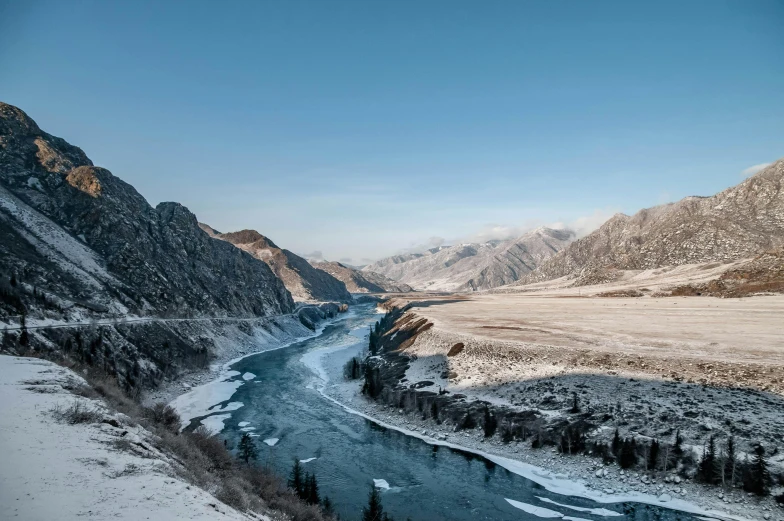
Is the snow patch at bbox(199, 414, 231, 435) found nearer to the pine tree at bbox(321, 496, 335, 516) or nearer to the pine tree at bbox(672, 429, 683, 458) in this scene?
the pine tree at bbox(321, 496, 335, 516)

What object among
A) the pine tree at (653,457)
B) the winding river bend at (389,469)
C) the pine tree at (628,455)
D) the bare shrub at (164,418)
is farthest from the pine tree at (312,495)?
the pine tree at (653,457)

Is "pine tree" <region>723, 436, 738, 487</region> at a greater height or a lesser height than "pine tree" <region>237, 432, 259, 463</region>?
greater

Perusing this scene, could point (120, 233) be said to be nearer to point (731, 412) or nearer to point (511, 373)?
point (511, 373)

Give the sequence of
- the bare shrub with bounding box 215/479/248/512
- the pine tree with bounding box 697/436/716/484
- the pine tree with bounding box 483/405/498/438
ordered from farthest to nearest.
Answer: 1. the pine tree with bounding box 483/405/498/438
2. the pine tree with bounding box 697/436/716/484
3. the bare shrub with bounding box 215/479/248/512


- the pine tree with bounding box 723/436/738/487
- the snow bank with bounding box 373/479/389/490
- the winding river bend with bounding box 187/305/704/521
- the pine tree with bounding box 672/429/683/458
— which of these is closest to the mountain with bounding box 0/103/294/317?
the winding river bend with bounding box 187/305/704/521

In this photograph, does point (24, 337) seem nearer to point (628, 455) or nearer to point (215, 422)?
point (215, 422)

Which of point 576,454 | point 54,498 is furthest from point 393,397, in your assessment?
point 54,498
